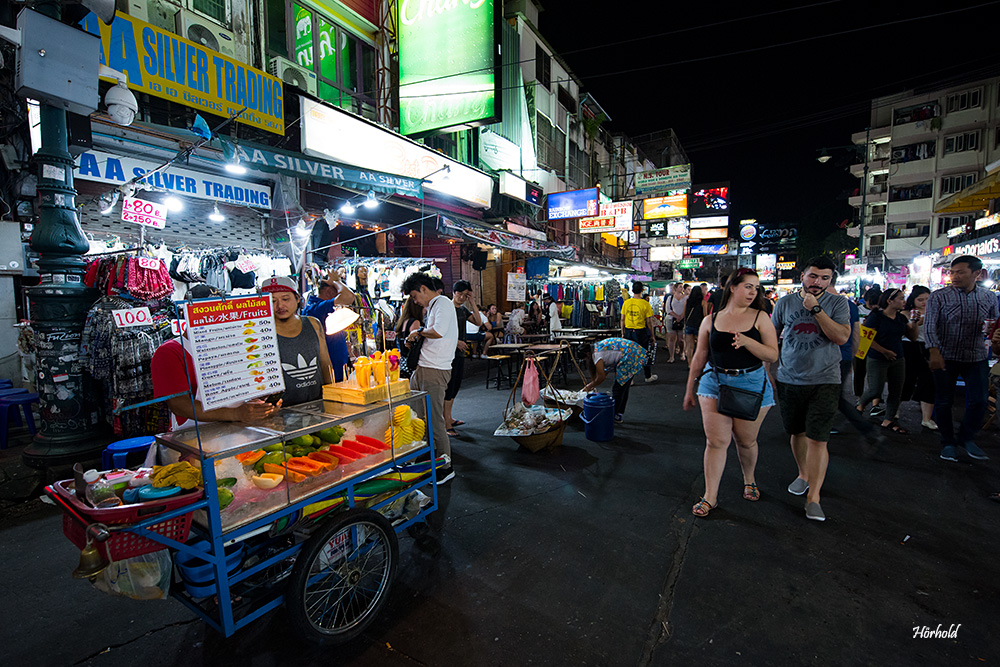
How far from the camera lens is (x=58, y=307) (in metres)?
4.57

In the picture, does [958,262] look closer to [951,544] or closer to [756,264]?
[951,544]

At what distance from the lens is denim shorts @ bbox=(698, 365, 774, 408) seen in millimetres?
3682

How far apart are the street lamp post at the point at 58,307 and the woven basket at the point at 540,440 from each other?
4.57m

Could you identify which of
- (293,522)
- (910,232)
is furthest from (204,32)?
(910,232)

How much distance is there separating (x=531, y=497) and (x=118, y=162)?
7.31 meters

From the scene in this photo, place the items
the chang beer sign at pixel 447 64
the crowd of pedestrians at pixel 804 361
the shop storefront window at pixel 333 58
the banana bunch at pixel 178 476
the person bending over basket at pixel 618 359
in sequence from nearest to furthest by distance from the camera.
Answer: the banana bunch at pixel 178 476 < the crowd of pedestrians at pixel 804 361 < the person bending over basket at pixel 618 359 < the chang beer sign at pixel 447 64 < the shop storefront window at pixel 333 58

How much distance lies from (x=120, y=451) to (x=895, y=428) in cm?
908

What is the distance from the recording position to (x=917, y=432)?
20.2 ft

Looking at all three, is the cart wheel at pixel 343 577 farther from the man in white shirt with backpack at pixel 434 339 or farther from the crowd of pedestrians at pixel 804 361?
the man in white shirt with backpack at pixel 434 339

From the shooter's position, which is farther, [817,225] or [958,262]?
[817,225]

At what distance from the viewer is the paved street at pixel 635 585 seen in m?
2.46

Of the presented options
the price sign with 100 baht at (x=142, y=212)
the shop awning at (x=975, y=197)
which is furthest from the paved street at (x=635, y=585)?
the shop awning at (x=975, y=197)

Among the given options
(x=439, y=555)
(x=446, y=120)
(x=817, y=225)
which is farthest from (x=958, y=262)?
(x=817, y=225)

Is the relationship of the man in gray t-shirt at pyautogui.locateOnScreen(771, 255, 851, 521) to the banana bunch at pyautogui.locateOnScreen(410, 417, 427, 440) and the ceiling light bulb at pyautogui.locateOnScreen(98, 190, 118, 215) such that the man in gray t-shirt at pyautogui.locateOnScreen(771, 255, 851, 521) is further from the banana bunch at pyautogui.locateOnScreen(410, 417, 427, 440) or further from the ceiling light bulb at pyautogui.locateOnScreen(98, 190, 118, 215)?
the ceiling light bulb at pyautogui.locateOnScreen(98, 190, 118, 215)
